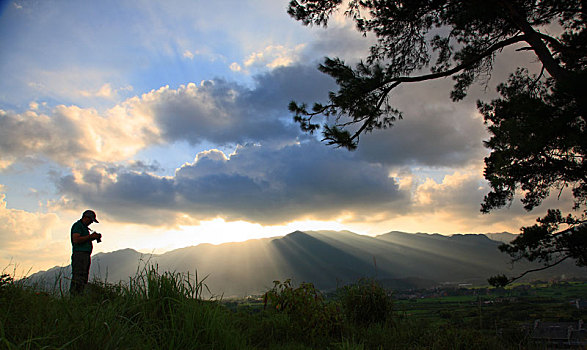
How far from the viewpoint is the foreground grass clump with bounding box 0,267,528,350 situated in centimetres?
302

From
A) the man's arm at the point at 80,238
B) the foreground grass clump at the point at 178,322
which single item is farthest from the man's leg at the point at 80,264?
the foreground grass clump at the point at 178,322

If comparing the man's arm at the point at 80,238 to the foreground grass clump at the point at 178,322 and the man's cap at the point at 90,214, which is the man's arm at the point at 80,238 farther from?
the foreground grass clump at the point at 178,322

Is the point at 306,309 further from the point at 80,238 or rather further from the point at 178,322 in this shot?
the point at 80,238

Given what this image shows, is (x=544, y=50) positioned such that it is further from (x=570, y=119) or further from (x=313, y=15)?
(x=313, y=15)

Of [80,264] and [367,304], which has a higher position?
[80,264]

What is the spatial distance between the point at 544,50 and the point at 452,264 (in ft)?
655

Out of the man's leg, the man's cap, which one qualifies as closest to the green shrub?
the man's leg

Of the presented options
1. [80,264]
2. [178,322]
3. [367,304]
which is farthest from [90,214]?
[367,304]

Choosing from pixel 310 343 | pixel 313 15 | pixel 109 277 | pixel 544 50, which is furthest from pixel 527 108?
pixel 109 277

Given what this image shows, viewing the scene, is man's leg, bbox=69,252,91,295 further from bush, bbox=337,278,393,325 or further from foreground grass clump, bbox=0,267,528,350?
bush, bbox=337,278,393,325

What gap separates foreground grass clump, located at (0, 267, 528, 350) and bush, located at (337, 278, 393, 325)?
0.11 feet

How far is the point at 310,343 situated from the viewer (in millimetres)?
5586

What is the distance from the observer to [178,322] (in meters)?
3.84

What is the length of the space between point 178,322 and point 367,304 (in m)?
5.57
